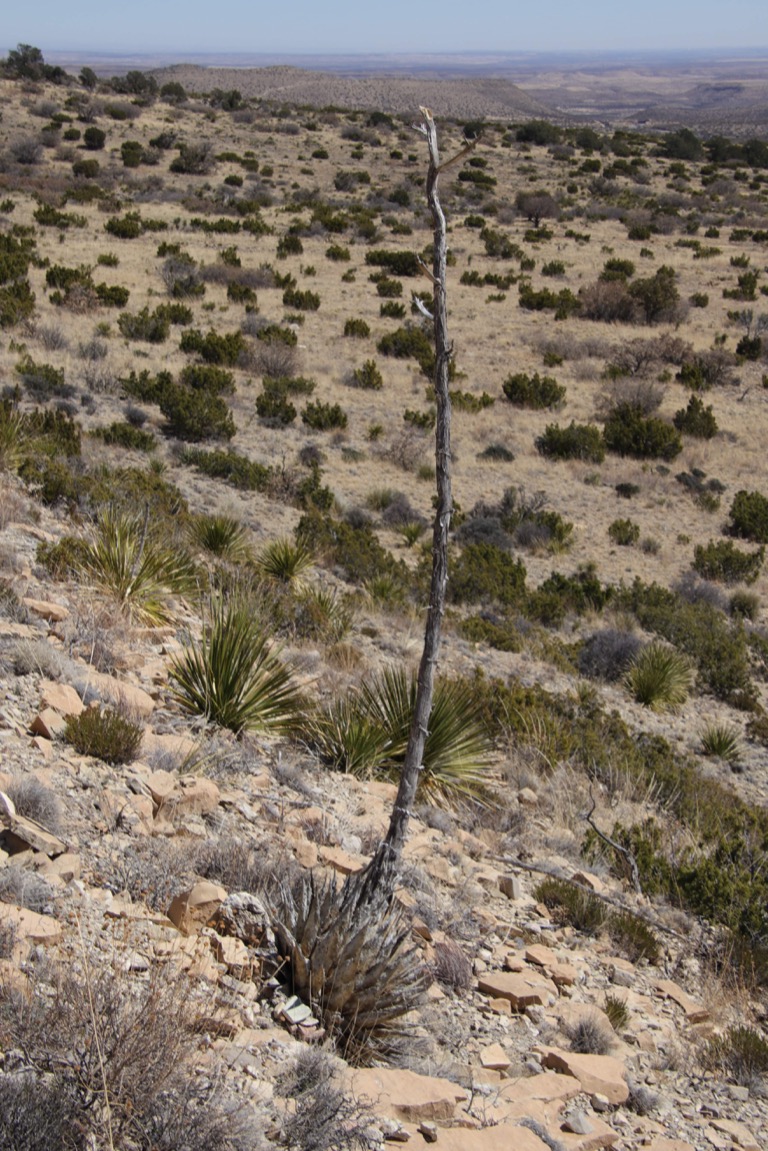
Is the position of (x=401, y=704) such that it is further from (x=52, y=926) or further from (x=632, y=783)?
(x=52, y=926)

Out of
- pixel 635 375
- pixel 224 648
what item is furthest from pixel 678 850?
pixel 635 375

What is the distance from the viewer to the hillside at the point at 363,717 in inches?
111

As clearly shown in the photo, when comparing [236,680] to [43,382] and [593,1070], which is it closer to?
[593,1070]

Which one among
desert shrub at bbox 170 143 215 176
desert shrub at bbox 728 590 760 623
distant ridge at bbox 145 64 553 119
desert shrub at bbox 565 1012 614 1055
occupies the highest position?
distant ridge at bbox 145 64 553 119

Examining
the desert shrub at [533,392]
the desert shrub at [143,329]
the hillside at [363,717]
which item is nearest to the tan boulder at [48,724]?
the hillside at [363,717]

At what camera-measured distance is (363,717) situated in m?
5.78

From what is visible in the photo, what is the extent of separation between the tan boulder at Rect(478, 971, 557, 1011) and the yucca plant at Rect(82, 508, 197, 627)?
12.7ft

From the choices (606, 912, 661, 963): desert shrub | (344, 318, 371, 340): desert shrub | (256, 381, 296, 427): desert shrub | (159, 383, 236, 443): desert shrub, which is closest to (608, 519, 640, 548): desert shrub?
(256, 381, 296, 427): desert shrub

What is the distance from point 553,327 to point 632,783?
20.1 meters

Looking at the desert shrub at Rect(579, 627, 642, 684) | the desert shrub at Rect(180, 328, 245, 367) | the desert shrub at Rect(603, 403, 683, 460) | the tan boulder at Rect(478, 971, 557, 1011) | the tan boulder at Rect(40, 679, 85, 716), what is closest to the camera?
the tan boulder at Rect(478, 971, 557, 1011)

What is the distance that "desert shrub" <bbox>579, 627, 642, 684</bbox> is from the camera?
10.5 meters

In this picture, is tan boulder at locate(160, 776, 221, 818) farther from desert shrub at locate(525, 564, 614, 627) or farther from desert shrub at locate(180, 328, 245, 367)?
desert shrub at locate(180, 328, 245, 367)

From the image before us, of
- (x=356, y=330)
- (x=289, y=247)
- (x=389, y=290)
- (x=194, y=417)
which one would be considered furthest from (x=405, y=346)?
(x=289, y=247)

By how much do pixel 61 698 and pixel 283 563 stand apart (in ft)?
16.9
